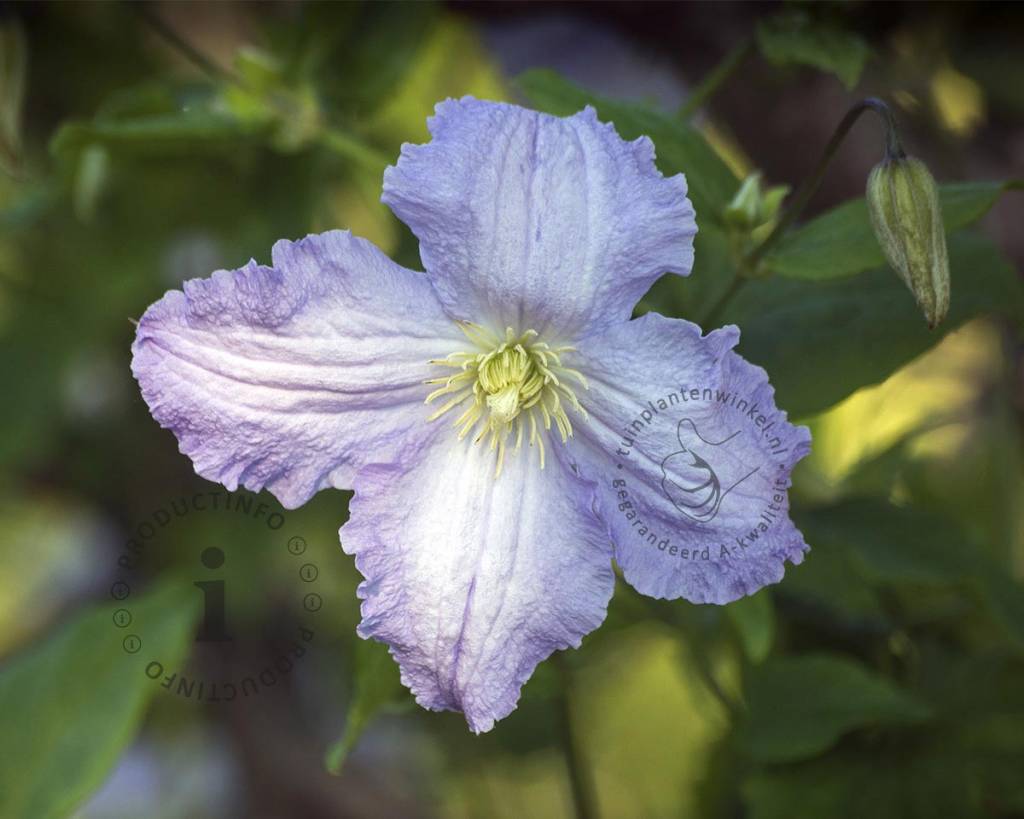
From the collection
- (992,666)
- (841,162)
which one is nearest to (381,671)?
(992,666)

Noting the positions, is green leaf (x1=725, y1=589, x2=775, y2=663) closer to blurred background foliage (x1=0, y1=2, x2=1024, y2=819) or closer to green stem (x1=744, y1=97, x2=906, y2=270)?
blurred background foliage (x1=0, y1=2, x2=1024, y2=819)

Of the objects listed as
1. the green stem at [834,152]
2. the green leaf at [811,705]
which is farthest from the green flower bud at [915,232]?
the green leaf at [811,705]

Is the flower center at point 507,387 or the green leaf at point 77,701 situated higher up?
the flower center at point 507,387

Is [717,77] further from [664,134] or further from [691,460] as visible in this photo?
[691,460]

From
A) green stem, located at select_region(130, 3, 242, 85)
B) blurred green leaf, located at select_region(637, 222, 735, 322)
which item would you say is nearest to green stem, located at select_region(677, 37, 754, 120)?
blurred green leaf, located at select_region(637, 222, 735, 322)

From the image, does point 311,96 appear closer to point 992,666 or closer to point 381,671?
point 381,671

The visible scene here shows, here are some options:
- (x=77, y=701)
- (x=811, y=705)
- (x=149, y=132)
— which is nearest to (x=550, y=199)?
(x=149, y=132)

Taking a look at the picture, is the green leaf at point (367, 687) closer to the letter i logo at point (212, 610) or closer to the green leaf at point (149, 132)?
the letter i logo at point (212, 610)
